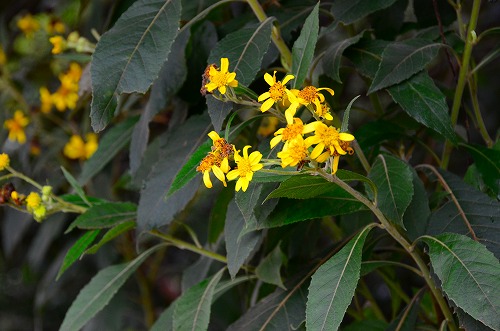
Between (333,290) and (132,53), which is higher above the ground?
(132,53)

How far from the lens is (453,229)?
912mm

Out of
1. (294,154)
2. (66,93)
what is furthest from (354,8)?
(66,93)

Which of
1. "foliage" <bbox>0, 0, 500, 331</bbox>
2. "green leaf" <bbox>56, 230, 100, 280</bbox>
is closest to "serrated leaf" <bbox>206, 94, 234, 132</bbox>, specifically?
"foliage" <bbox>0, 0, 500, 331</bbox>

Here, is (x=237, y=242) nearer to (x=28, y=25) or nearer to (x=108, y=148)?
(x=108, y=148)

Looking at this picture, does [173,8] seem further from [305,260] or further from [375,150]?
[305,260]

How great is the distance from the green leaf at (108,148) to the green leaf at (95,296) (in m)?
0.23

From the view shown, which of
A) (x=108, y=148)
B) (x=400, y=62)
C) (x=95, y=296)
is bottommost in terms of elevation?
(x=95, y=296)

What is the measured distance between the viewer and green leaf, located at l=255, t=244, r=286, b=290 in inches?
40.1

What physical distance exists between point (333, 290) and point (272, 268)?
0.80 feet

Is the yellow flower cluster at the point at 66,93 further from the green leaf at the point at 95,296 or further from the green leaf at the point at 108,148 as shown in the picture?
the green leaf at the point at 95,296

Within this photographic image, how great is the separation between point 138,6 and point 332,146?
45 cm

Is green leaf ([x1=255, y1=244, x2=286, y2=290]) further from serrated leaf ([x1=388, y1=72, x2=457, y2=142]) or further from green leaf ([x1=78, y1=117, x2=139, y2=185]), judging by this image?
green leaf ([x1=78, y1=117, x2=139, y2=185])

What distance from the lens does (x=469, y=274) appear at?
0.79 meters

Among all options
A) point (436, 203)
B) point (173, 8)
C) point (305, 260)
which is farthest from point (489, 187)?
point (173, 8)
